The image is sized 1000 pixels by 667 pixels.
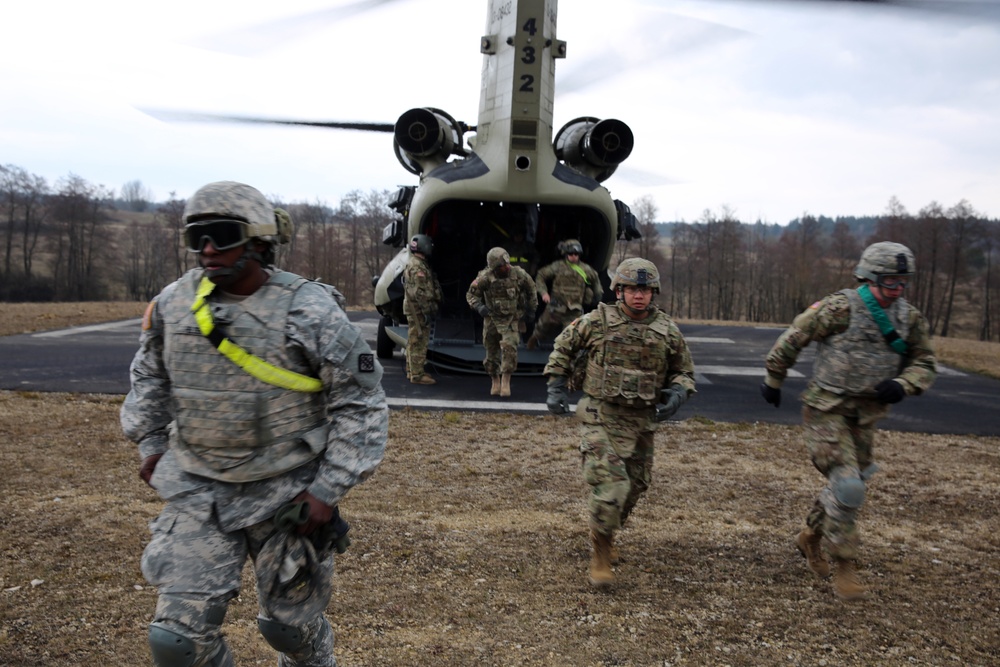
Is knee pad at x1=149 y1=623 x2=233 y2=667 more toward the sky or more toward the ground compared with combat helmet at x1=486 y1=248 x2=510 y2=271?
more toward the ground

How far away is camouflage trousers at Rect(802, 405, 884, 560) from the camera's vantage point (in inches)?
151

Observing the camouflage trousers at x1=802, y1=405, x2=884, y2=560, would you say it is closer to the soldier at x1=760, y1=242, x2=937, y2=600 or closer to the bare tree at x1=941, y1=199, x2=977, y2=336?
the soldier at x1=760, y1=242, x2=937, y2=600

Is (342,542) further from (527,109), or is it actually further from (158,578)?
(527,109)

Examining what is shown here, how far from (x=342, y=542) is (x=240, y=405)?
536mm

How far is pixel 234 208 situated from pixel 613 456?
2.37 m

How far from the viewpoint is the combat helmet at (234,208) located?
239cm

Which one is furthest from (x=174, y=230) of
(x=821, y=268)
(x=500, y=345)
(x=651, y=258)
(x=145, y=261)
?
(x=500, y=345)

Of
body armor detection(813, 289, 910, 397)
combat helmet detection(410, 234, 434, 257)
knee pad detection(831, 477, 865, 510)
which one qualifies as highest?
combat helmet detection(410, 234, 434, 257)

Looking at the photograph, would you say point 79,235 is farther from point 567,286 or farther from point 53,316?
point 567,286

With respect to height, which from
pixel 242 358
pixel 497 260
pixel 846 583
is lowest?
pixel 846 583

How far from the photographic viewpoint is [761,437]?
7.35m

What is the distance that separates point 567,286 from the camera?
8.78 m

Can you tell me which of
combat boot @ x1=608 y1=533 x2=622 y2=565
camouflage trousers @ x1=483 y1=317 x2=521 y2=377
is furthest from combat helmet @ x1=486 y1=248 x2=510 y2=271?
combat boot @ x1=608 y1=533 x2=622 y2=565

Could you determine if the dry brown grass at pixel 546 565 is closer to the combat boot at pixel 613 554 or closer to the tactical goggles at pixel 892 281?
the combat boot at pixel 613 554
